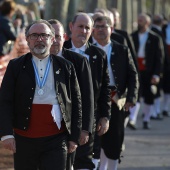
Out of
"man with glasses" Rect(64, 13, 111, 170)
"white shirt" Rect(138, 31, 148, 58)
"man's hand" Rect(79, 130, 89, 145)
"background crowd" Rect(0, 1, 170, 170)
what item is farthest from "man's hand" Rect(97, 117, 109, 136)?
"white shirt" Rect(138, 31, 148, 58)

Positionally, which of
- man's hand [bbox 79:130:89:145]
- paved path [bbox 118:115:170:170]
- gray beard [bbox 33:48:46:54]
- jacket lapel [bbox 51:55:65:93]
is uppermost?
gray beard [bbox 33:48:46:54]

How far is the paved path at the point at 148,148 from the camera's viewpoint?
445 inches

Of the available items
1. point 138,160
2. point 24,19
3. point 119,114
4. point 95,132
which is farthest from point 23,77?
point 24,19

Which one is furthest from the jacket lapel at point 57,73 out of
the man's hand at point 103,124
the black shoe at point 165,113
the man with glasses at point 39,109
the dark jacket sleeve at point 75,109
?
the black shoe at point 165,113

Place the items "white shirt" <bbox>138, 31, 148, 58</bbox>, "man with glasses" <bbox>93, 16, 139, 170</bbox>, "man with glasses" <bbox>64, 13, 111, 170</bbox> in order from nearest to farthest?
"man with glasses" <bbox>64, 13, 111, 170</bbox>
"man with glasses" <bbox>93, 16, 139, 170</bbox>
"white shirt" <bbox>138, 31, 148, 58</bbox>

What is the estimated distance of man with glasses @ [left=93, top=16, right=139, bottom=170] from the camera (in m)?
9.56

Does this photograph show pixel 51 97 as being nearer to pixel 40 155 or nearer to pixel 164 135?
pixel 40 155

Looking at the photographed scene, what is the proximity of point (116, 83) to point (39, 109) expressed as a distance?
103 inches

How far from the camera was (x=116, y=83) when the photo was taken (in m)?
9.58

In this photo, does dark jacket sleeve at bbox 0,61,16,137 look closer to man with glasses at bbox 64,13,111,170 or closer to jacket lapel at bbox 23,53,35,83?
jacket lapel at bbox 23,53,35,83

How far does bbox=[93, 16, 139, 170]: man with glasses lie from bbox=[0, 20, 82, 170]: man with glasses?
7.67 feet

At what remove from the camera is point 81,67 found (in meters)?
7.68

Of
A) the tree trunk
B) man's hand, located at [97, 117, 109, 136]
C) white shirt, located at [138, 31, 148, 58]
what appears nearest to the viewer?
man's hand, located at [97, 117, 109, 136]

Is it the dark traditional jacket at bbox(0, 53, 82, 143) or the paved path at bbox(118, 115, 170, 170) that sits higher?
the dark traditional jacket at bbox(0, 53, 82, 143)
